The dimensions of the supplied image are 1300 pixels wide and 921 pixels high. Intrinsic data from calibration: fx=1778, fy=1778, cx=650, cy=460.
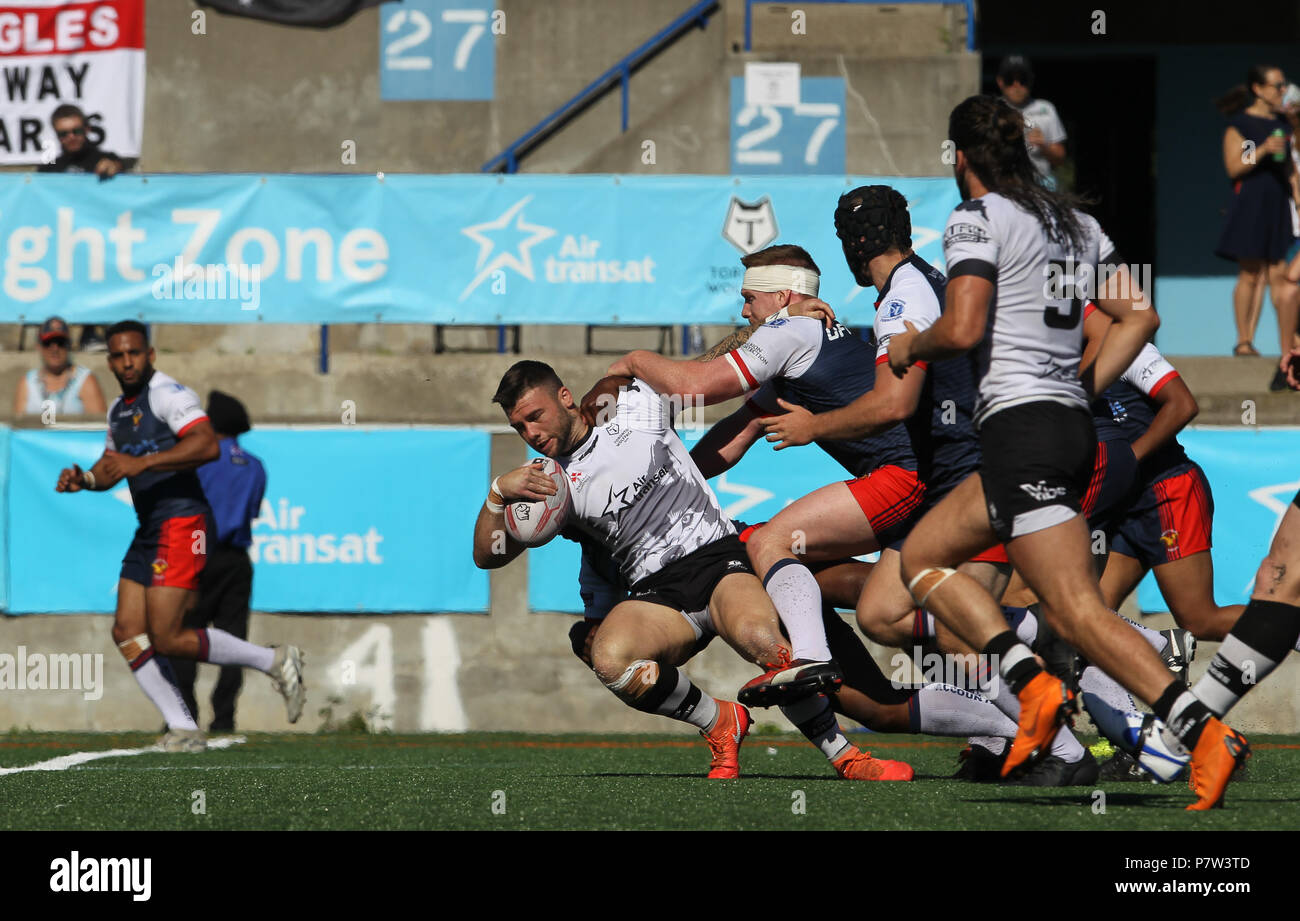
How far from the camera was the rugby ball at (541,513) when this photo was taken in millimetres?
6594

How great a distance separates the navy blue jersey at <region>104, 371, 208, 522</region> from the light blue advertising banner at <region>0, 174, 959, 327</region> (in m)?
2.03

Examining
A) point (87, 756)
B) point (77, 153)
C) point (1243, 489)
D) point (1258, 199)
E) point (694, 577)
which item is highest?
point (77, 153)

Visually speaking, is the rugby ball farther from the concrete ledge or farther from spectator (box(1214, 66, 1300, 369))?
spectator (box(1214, 66, 1300, 369))

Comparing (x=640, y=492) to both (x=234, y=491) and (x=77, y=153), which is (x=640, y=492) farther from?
(x=77, y=153)

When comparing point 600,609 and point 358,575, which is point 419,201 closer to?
point 358,575

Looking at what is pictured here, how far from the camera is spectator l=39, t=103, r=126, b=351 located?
13.3 m

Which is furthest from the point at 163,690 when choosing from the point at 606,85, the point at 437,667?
the point at 606,85

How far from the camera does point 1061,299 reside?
5316 millimetres

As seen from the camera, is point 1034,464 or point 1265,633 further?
point 1265,633

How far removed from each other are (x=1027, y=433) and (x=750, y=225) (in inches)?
270

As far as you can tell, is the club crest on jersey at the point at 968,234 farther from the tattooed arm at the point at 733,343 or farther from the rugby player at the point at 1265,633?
the tattooed arm at the point at 733,343

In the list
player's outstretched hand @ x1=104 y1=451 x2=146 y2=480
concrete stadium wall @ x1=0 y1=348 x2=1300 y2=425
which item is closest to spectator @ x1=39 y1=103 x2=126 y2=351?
concrete stadium wall @ x1=0 y1=348 x2=1300 y2=425

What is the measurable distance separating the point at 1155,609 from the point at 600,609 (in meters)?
5.43
